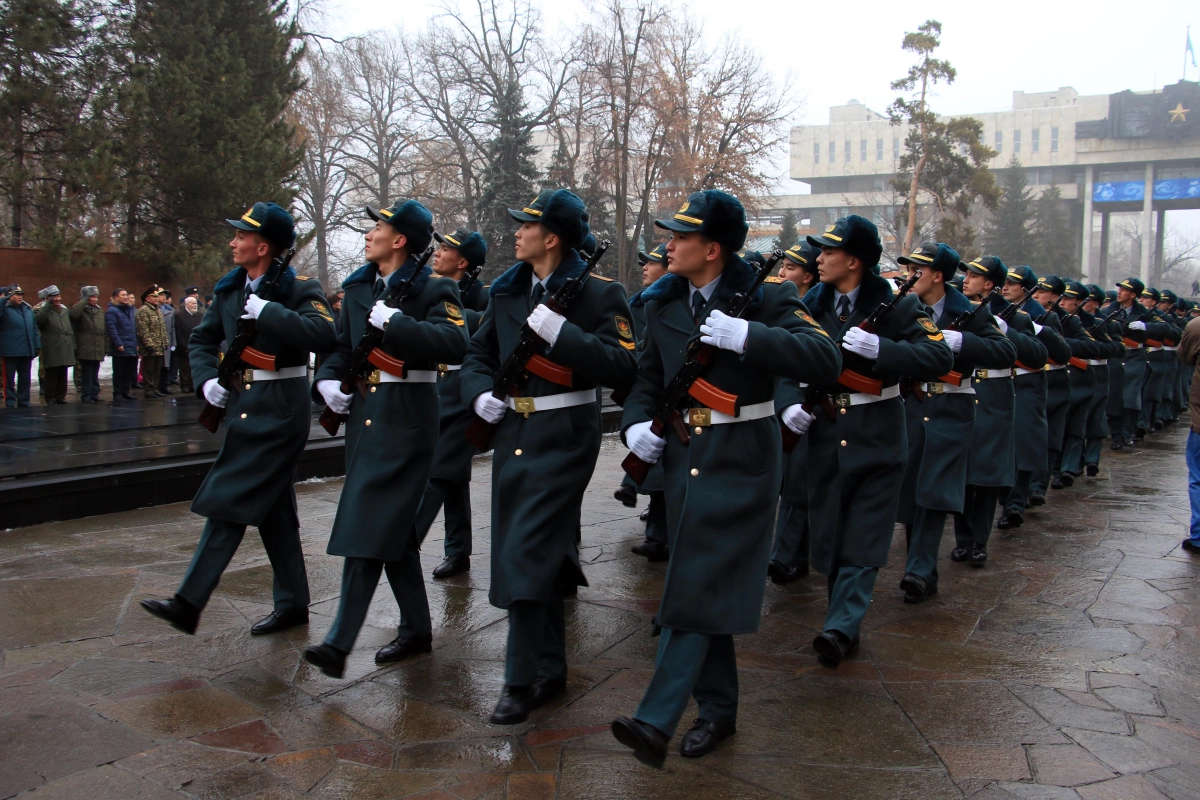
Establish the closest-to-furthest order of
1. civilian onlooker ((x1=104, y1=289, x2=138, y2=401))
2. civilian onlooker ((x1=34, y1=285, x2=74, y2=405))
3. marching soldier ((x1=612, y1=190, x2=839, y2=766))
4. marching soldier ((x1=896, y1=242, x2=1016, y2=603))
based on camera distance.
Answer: marching soldier ((x1=612, y1=190, x2=839, y2=766)) → marching soldier ((x1=896, y1=242, x2=1016, y2=603)) → civilian onlooker ((x1=34, y1=285, x2=74, y2=405)) → civilian onlooker ((x1=104, y1=289, x2=138, y2=401))

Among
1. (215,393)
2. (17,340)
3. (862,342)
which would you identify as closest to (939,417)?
(862,342)

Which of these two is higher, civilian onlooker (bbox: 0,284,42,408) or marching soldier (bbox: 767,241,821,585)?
civilian onlooker (bbox: 0,284,42,408)

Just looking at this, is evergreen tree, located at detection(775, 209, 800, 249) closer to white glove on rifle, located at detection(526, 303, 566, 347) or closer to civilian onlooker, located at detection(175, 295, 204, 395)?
civilian onlooker, located at detection(175, 295, 204, 395)

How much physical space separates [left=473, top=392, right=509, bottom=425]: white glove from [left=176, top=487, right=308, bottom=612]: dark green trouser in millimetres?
1510

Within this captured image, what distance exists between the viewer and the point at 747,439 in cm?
365

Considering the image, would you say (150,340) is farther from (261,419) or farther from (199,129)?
(261,419)

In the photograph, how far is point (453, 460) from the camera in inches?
246

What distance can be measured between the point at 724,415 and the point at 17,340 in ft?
44.1

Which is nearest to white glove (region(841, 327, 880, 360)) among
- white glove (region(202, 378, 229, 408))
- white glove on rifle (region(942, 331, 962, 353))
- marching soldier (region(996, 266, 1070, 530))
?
white glove on rifle (region(942, 331, 962, 353))

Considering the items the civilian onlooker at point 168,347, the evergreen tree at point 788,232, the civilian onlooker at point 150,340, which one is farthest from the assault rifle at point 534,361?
the evergreen tree at point 788,232

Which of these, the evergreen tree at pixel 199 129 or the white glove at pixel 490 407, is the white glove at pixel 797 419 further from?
the evergreen tree at pixel 199 129

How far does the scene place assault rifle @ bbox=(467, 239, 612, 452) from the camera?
3.99 metres

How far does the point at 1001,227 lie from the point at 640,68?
3068 centimetres

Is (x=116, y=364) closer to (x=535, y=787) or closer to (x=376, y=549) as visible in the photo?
(x=376, y=549)
